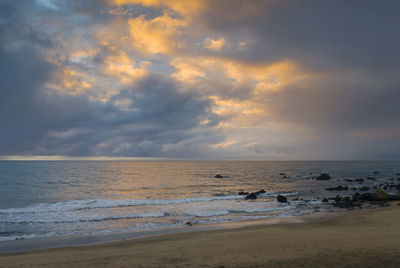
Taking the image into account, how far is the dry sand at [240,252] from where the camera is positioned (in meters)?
10.3

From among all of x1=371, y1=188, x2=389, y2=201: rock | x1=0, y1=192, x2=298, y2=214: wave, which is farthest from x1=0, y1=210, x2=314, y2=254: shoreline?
x1=371, y1=188, x2=389, y2=201: rock

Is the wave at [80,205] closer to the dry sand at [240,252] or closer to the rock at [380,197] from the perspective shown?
the dry sand at [240,252]

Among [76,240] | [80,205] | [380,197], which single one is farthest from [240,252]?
[380,197]

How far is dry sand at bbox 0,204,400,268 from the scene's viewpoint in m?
10.3

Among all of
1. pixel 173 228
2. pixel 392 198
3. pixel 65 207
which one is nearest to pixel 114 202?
pixel 65 207

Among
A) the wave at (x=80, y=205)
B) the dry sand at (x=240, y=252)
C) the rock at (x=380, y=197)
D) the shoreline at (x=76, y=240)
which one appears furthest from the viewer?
the rock at (x=380, y=197)

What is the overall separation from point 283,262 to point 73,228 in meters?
17.8

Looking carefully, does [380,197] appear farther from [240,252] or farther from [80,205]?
[80,205]

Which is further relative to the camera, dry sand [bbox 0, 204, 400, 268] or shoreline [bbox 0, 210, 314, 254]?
shoreline [bbox 0, 210, 314, 254]

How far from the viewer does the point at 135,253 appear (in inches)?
498

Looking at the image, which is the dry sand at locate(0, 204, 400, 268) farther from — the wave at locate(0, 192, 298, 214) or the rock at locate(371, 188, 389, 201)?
the rock at locate(371, 188, 389, 201)

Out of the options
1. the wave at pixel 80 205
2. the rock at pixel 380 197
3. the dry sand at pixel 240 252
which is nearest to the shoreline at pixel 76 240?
the dry sand at pixel 240 252

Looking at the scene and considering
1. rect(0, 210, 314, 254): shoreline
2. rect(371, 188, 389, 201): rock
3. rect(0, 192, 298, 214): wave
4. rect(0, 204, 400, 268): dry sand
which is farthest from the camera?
rect(371, 188, 389, 201): rock

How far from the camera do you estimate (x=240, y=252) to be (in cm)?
1206
